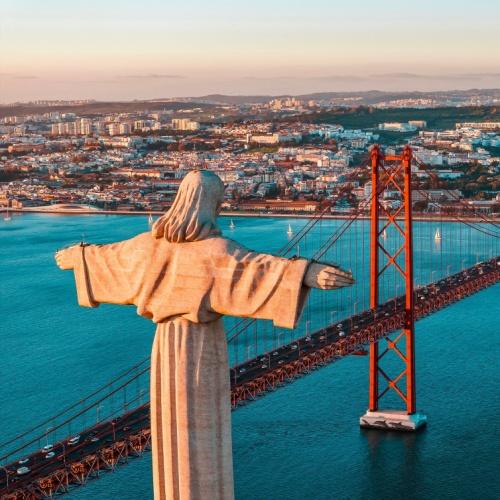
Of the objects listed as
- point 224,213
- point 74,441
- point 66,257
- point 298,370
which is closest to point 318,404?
point 298,370

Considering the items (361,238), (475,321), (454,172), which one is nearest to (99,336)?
(475,321)

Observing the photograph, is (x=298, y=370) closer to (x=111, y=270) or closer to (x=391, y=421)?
(x=391, y=421)

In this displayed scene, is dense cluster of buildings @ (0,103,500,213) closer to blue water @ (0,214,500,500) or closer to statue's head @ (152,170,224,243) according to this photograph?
blue water @ (0,214,500,500)

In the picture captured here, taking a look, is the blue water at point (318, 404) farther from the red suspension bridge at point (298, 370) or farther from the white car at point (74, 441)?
the white car at point (74, 441)

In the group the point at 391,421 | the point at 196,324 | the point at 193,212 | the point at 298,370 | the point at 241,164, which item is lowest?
the point at 241,164

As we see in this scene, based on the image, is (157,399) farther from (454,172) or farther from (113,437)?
(454,172)

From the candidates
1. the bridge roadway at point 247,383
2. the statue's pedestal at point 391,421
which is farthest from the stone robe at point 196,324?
the statue's pedestal at point 391,421

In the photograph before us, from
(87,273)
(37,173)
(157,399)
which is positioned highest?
(87,273)
